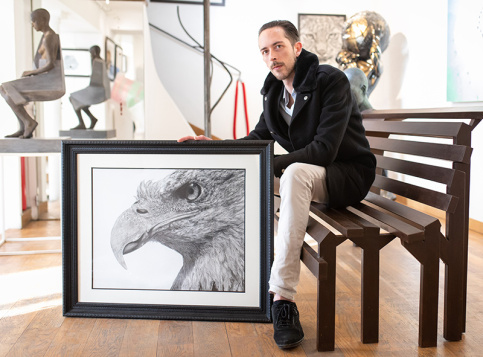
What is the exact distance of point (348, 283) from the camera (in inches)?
119

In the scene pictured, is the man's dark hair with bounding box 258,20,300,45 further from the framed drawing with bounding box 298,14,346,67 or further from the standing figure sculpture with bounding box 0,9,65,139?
the framed drawing with bounding box 298,14,346,67

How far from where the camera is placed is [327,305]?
211 centimetres

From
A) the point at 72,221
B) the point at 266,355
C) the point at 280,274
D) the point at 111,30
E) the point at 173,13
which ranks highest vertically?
the point at 173,13

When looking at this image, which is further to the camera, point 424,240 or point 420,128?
point 420,128

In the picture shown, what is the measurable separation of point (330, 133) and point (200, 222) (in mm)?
599

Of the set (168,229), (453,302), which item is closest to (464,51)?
(453,302)

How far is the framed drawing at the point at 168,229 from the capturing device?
7.77 feet

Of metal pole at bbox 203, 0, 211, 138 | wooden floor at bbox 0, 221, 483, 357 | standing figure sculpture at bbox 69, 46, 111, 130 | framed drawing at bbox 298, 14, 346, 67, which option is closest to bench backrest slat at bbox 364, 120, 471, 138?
wooden floor at bbox 0, 221, 483, 357

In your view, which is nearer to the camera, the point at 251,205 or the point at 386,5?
the point at 251,205

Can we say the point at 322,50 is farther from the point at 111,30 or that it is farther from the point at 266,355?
the point at 266,355

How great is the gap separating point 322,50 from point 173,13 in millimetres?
1588

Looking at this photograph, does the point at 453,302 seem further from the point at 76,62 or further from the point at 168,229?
the point at 76,62

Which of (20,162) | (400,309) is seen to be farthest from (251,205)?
(20,162)

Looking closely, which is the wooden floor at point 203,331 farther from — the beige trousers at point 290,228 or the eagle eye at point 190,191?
the eagle eye at point 190,191
